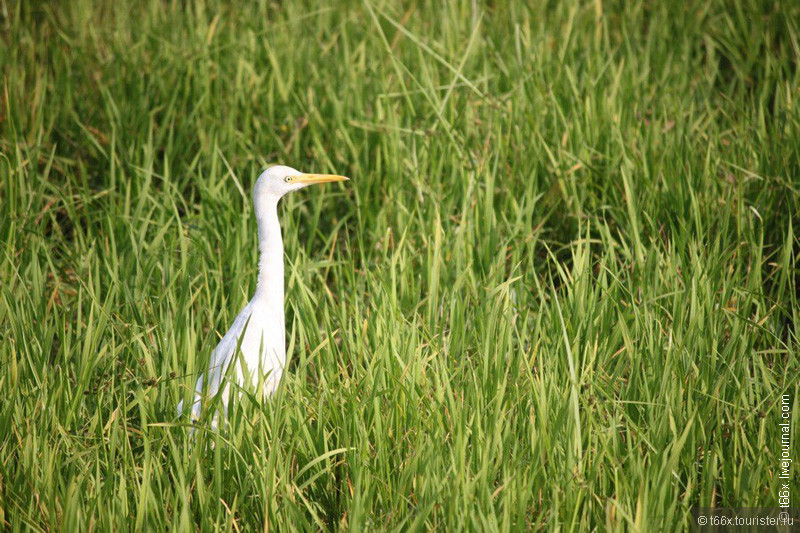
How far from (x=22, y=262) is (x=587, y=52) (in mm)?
3188

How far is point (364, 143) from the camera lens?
4012 mm

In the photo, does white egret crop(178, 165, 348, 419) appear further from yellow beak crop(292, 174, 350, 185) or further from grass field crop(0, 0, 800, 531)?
grass field crop(0, 0, 800, 531)

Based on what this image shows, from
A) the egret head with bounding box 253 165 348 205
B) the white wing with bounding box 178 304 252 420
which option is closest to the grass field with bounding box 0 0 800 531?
the white wing with bounding box 178 304 252 420

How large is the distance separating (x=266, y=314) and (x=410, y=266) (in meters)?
0.69

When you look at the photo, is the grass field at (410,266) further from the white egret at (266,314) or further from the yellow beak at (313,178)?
the yellow beak at (313,178)

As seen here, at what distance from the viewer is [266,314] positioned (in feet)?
9.30

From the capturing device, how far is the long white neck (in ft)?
9.41

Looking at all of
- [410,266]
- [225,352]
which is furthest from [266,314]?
[410,266]

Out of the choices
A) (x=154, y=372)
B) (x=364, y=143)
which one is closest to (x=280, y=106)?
(x=364, y=143)

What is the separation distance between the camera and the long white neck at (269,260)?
2.87 metres

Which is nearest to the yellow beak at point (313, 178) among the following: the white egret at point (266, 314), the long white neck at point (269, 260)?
the white egret at point (266, 314)

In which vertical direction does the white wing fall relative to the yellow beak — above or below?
below

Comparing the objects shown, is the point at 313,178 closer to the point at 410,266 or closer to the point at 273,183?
the point at 273,183

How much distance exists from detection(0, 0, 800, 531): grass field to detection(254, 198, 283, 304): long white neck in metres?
0.19
